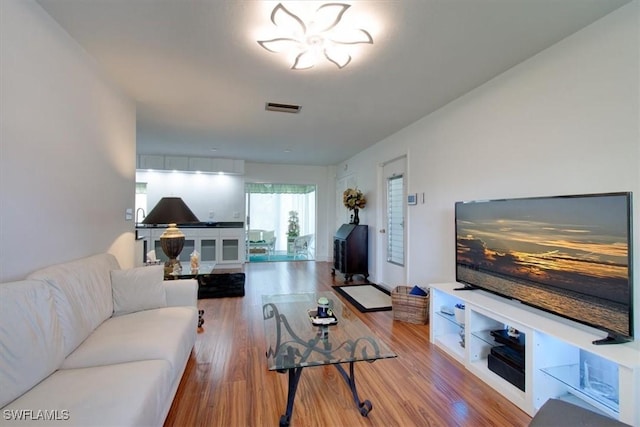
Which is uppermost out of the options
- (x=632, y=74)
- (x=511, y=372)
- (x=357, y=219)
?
(x=632, y=74)

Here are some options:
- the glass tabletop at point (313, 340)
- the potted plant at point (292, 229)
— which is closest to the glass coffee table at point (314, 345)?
the glass tabletop at point (313, 340)

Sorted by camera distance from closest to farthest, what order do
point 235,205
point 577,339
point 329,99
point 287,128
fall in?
point 577,339 < point 329,99 < point 287,128 < point 235,205

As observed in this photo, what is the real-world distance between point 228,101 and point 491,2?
2423mm

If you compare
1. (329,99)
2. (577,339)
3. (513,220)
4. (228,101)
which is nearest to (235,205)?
(228,101)

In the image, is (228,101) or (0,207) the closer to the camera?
(0,207)

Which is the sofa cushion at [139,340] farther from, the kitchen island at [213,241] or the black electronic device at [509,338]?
the kitchen island at [213,241]

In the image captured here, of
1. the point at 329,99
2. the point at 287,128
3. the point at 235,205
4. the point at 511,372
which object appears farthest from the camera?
the point at 235,205

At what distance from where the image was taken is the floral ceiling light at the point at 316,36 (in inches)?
64.1

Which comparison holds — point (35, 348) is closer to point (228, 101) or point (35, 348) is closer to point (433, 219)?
point (228, 101)

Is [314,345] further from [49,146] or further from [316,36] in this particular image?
[49,146]

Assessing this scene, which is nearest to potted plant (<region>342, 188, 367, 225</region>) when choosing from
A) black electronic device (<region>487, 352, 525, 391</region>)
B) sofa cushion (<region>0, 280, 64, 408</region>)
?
black electronic device (<region>487, 352, 525, 391</region>)

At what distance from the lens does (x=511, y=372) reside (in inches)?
74.5

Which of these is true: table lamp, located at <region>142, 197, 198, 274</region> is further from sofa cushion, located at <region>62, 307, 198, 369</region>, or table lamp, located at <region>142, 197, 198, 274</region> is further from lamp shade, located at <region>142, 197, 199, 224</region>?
sofa cushion, located at <region>62, 307, 198, 369</region>

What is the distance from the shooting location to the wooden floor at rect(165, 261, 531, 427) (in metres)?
1.67
